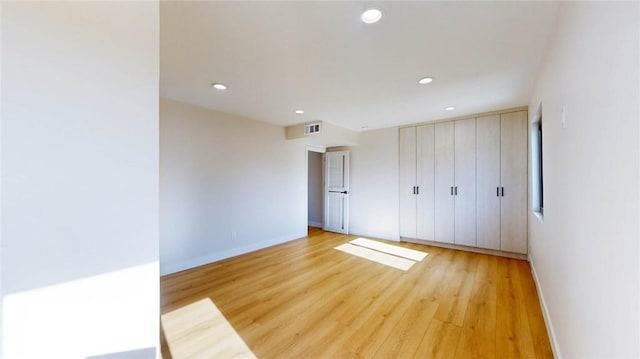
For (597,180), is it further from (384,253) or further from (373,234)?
(373,234)

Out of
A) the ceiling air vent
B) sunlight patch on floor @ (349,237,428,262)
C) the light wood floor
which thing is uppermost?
the ceiling air vent

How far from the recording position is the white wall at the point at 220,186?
330 cm

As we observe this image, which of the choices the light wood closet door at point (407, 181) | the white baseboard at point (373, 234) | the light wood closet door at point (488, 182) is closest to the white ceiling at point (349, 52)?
the light wood closet door at point (488, 182)

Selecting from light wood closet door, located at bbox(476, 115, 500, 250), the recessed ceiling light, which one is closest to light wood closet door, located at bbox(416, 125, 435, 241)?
light wood closet door, located at bbox(476, 115, 500, 250)

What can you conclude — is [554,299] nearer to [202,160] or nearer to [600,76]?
[600,76]

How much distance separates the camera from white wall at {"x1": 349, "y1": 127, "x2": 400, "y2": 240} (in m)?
5.05

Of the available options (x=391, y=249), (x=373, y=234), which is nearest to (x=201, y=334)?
(x=391, y=249)

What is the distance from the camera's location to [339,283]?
2.95 meters

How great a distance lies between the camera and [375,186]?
17.4 ft

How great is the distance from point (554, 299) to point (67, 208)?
117 inches

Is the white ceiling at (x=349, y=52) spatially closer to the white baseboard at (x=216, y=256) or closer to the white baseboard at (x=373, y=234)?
the white baseboard at (x=216, y=256)

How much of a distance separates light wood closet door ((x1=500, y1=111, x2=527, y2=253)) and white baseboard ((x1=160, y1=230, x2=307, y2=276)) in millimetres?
3784

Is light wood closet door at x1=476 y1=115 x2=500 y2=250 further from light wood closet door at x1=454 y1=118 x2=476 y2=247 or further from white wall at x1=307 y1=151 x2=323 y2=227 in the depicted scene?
white wall at x1=307 y1=151 x2=323 y2=227

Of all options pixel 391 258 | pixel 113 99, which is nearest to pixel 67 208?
pixel 113 99
